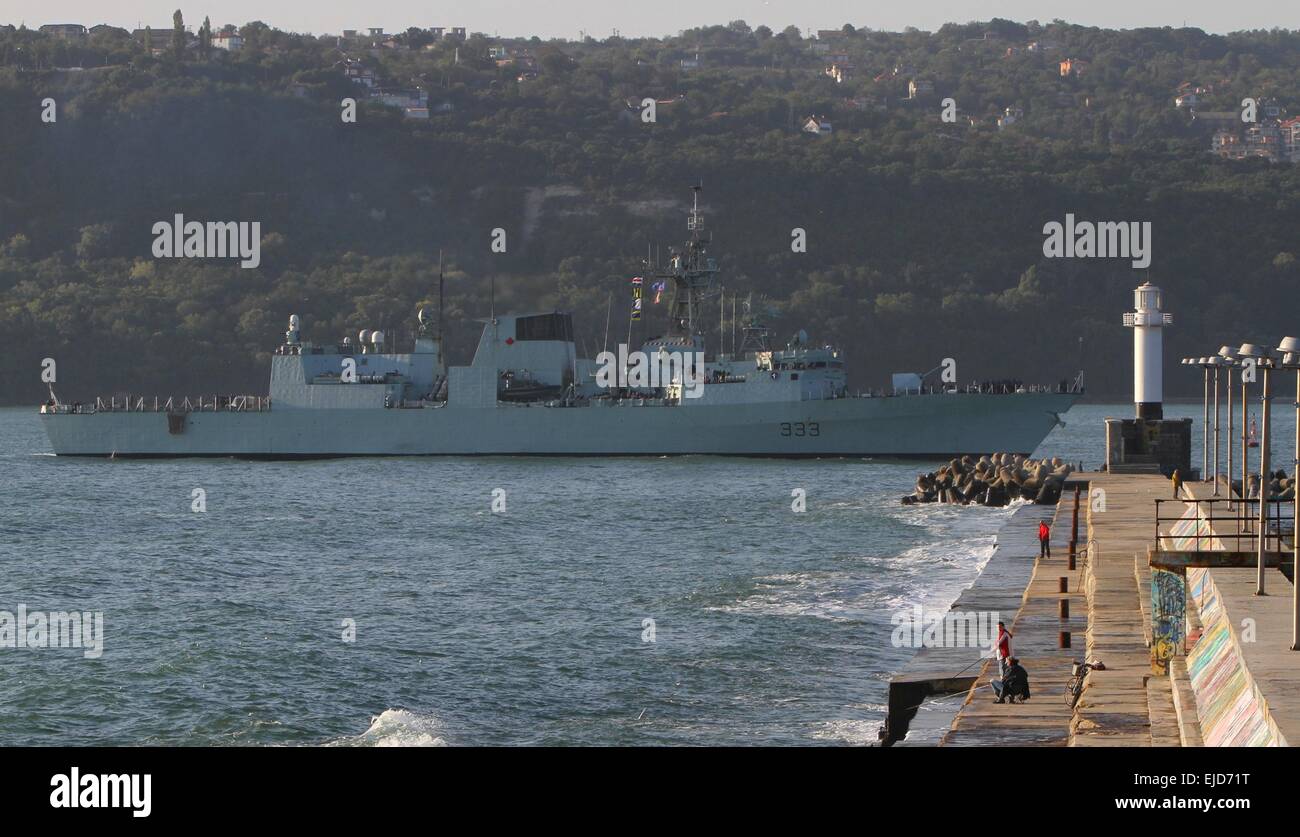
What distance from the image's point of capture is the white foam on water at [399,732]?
59.2 feet

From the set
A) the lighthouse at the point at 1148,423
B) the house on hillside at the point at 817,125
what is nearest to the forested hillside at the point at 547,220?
the house on hillside at the point at 817,125

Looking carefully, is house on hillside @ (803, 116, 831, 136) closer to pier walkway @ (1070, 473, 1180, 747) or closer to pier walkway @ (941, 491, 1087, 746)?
pier walkway @ (1070, 473, 1180, 747)

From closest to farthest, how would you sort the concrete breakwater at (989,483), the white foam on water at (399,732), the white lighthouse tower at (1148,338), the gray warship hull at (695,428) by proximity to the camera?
1. the white foam on water at (399,732)
2. the white lighthouse tower at (1148,338)
3. the concrete breakwater at (989,483)
4. the gray warship hull at (695,428)

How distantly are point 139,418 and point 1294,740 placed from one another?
65633 mm

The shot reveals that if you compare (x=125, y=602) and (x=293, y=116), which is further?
(x=293, y=116)

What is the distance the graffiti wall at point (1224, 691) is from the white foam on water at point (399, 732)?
7.01m

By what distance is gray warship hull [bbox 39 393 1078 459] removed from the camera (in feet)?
206

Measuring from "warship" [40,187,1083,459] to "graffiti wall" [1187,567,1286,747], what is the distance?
1767 inches

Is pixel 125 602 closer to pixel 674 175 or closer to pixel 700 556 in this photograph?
pixel 700 556

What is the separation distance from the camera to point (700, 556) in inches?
1394

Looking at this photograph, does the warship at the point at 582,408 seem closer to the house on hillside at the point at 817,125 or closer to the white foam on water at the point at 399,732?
the white foam on water at the point at 399,732

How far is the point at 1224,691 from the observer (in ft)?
46.1

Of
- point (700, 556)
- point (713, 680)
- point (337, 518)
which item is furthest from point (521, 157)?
point (713, 680)
